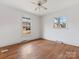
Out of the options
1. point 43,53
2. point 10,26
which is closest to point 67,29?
point 43,53

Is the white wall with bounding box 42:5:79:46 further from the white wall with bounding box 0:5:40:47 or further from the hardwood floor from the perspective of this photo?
the white wall with bounding box 0:5:40:47

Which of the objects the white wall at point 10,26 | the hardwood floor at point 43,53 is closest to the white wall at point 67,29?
the hardwood floor at point 43,53

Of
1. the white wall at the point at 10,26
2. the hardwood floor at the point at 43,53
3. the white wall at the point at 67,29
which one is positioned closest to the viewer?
the hardwood floor at the point at 43,53

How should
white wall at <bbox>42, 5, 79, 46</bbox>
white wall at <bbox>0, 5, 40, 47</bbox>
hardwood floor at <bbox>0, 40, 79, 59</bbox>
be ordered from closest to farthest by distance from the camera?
hardwood floor at <bbox>0, 40, 79, 59</bbox>, white wall at <bbox>0, 5, 40, 47</bbox>, white wall at <bbox>42, 5, 79, 46</bbox>

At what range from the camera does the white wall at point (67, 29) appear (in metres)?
4.99

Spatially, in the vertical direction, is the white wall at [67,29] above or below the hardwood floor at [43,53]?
above

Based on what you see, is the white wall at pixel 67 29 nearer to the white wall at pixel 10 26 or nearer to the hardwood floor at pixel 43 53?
the hardwood floor at pixel 43 53

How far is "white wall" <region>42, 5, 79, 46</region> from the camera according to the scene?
4.99 m

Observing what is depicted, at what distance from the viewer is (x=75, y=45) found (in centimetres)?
504

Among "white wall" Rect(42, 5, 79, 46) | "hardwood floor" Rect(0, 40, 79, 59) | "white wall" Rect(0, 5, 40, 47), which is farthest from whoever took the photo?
"white wall" Rect(42, 5, 79, 46)

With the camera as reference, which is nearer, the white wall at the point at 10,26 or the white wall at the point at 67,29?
the white wall at the point at 10,26

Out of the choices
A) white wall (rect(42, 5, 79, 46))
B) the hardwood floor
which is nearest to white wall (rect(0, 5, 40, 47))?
the hardwood floor

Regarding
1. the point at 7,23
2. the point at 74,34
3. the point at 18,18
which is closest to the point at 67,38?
the point at 74,34

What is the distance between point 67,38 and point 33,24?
2.86 metres
